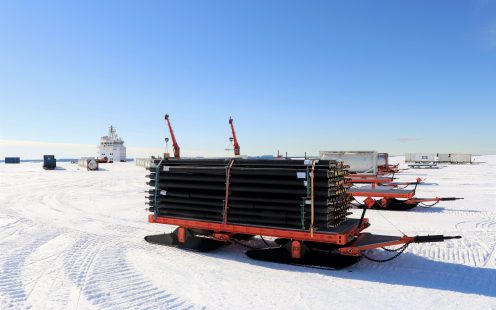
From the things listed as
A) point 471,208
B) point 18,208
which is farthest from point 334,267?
point 18,208

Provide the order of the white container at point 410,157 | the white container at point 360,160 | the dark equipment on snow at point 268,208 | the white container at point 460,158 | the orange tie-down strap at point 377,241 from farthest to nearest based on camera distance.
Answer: the white container at point 410,157
the white container at point 460,158
the white container at point 360,160
the dark equipment on snow at point 268,208
the orange tie-down strap at point 377,241

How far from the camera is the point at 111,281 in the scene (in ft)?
17.5

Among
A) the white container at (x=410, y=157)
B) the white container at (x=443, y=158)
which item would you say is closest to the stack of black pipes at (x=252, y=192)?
the white container at (x=443, y=158)

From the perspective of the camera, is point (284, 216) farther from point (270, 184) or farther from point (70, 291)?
point (70, 291)

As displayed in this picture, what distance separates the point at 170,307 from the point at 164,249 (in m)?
2.77

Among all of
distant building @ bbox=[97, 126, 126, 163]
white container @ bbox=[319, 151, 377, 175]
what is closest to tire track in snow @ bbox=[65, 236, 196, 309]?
white container @ bbox=[319, 151, 377, 175]

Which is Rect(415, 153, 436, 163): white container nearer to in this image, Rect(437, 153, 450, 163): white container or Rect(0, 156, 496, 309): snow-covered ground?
Rect(437, 153, 450, 163): white container

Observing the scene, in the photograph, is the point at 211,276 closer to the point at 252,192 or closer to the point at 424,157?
the point at 252,192

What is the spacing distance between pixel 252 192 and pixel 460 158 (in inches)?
2264

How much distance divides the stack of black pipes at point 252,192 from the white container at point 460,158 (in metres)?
55.9

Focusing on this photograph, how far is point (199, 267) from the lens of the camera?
19.9 ft

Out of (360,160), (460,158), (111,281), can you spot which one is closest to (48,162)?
(360,160)

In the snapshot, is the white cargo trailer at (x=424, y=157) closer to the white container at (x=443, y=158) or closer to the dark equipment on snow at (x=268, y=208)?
the white container at (x=443, y=158)

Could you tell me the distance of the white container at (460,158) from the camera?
2100 inches
